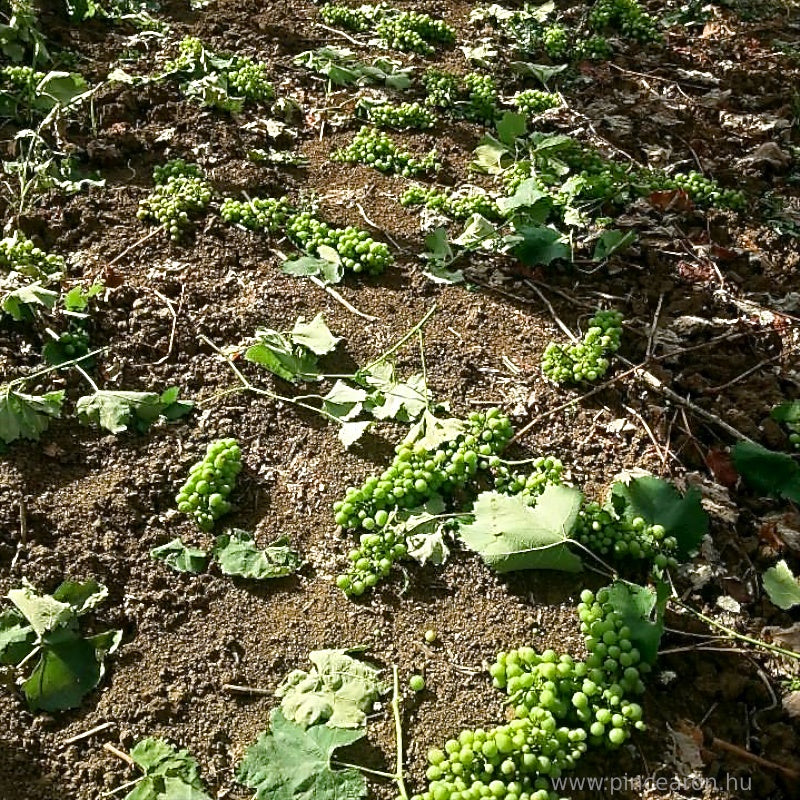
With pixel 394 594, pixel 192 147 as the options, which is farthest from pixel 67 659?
pixel 192 147

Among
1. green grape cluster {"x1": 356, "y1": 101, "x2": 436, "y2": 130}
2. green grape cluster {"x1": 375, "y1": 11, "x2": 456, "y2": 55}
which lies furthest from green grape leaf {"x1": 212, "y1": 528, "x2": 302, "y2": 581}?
green grape cluster {"x1": 375, "y1": 11, "x2": 456, "y2": 55}

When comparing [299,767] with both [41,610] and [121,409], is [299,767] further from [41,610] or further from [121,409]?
[121,409]

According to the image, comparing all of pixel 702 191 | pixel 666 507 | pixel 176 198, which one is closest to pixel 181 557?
pixel 666 507

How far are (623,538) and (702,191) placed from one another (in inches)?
83.6

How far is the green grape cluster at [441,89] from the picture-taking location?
173 inches

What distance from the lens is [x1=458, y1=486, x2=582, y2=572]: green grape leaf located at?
2389 mm

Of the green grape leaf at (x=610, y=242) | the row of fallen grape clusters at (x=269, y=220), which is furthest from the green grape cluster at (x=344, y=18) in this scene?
the green grape leaf at (x=610, y=242)

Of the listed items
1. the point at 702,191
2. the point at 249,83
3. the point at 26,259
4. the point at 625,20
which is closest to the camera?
the point at 26,259

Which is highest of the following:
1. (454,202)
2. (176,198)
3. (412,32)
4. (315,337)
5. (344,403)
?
(412,32)

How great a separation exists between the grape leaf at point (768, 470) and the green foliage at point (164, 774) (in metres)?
1.95

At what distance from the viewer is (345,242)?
3482 mm

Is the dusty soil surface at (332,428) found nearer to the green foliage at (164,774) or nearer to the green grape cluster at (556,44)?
the green foliage at (164,774)

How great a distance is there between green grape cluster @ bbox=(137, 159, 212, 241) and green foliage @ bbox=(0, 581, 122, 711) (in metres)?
1.76

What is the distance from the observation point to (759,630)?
2408 millimetres
